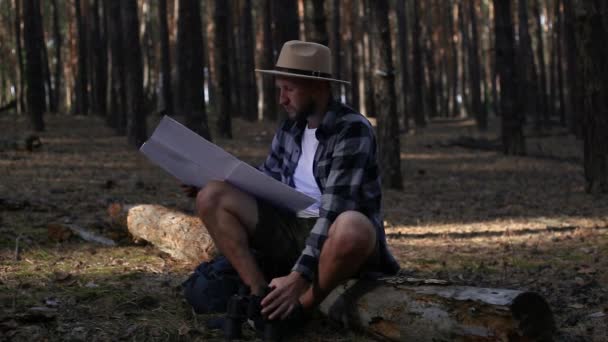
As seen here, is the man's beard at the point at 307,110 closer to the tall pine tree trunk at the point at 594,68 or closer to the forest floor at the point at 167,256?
the forest floor at the point at 167,256

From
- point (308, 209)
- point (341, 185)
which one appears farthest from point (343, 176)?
point (308, 209)

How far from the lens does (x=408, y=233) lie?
27.8ft

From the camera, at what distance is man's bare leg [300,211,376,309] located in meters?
3.86

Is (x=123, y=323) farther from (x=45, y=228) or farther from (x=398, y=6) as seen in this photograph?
(x=398, y=6)

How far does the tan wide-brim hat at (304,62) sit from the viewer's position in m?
4.16

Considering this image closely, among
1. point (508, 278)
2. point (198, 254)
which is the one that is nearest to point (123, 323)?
point (198, 254)

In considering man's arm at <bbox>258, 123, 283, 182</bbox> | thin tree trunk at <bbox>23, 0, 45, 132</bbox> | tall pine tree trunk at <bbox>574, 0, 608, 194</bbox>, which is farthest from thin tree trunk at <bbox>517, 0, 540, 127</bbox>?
man's arm at <bbox>258, 123, 283, 182</bbox>

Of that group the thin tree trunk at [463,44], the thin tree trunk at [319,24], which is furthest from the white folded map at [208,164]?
the thin tree trunk at [463,44]

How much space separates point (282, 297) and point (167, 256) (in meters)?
2.76

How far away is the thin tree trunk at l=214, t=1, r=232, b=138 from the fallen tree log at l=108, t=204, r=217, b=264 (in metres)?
11.4

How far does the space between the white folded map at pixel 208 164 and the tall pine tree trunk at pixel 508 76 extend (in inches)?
509

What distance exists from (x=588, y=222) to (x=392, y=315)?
18.5ft

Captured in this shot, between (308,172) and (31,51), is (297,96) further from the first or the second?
(31,51)

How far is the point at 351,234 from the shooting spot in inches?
151
